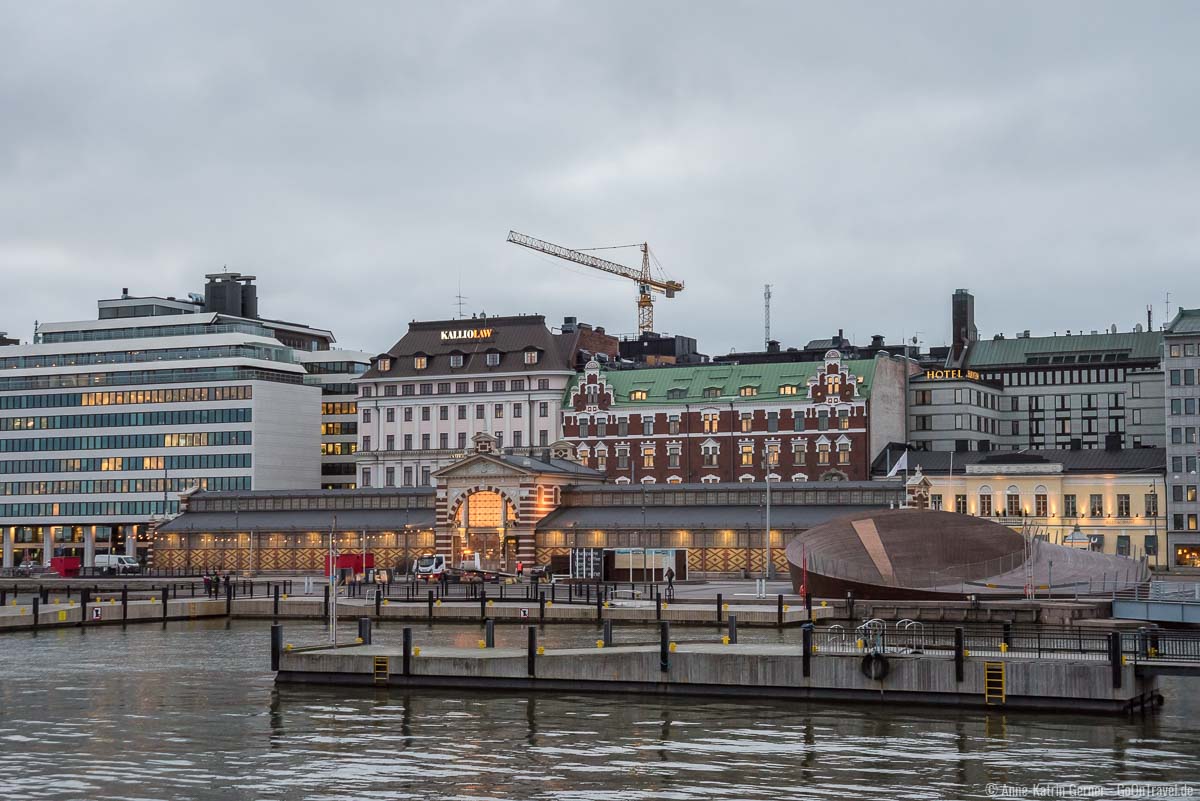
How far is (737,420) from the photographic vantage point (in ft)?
538

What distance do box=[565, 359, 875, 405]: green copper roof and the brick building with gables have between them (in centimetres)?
11

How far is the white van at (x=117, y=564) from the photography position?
15362 centimetres

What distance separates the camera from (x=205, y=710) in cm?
5803

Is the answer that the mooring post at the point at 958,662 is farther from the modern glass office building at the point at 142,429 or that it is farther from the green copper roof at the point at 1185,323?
the modern glass office building at the point at 142,429

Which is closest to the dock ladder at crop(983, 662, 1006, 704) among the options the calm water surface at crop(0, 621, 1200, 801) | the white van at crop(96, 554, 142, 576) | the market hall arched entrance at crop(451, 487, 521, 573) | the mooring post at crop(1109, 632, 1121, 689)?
the calm water surface at crop(0, 621, 1200, 801)

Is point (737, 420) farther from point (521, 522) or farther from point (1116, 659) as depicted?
point (1116, 659)

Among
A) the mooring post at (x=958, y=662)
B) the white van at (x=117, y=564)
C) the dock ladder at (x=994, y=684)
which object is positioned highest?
the white van at (x=117, y=564)

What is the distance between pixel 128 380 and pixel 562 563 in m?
75.8

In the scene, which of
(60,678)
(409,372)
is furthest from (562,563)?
(60,678)

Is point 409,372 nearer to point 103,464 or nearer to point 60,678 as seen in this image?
point 103,464

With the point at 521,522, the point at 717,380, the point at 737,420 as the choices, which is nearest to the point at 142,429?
the point at 521,522

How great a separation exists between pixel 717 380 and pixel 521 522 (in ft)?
115

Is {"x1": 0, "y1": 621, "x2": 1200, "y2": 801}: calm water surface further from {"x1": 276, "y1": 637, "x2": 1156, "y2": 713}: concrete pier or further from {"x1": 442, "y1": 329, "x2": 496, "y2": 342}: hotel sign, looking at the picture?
{"x1": 442, "y1": 329, "x2": 496, "y2": 342}: hotel sign

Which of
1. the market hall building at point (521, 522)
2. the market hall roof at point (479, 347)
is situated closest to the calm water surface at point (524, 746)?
the market hall building at point (521, 522)
